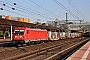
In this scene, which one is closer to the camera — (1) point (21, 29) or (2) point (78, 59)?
(2) point (78, 59)

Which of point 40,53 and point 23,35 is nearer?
point 40,53

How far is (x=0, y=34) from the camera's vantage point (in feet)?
200

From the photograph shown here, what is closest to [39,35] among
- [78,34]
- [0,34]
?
[0,34]

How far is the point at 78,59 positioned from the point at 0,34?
52.2 meters

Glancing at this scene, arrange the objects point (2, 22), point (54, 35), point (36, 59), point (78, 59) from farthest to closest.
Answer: point (54, 35)
point (2, 22)
point (36, 59)
point (78, 59)

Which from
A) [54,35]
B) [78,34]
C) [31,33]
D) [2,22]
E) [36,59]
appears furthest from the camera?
[78,34]

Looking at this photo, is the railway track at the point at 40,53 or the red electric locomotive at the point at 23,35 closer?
the railway track at the point at 40,53

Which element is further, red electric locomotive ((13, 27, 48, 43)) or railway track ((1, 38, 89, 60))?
red electric locomotive ((13, 27, 48, 43))

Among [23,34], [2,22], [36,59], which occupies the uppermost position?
[2,22]

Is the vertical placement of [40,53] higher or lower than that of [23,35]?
lower

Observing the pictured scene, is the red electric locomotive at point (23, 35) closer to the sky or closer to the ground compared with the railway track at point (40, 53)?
closer to the sky

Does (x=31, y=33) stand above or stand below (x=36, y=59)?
above

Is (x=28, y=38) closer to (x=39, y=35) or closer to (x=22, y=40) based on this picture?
(x=22, y=40)

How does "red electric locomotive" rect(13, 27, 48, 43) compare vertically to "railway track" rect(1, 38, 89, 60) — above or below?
above
